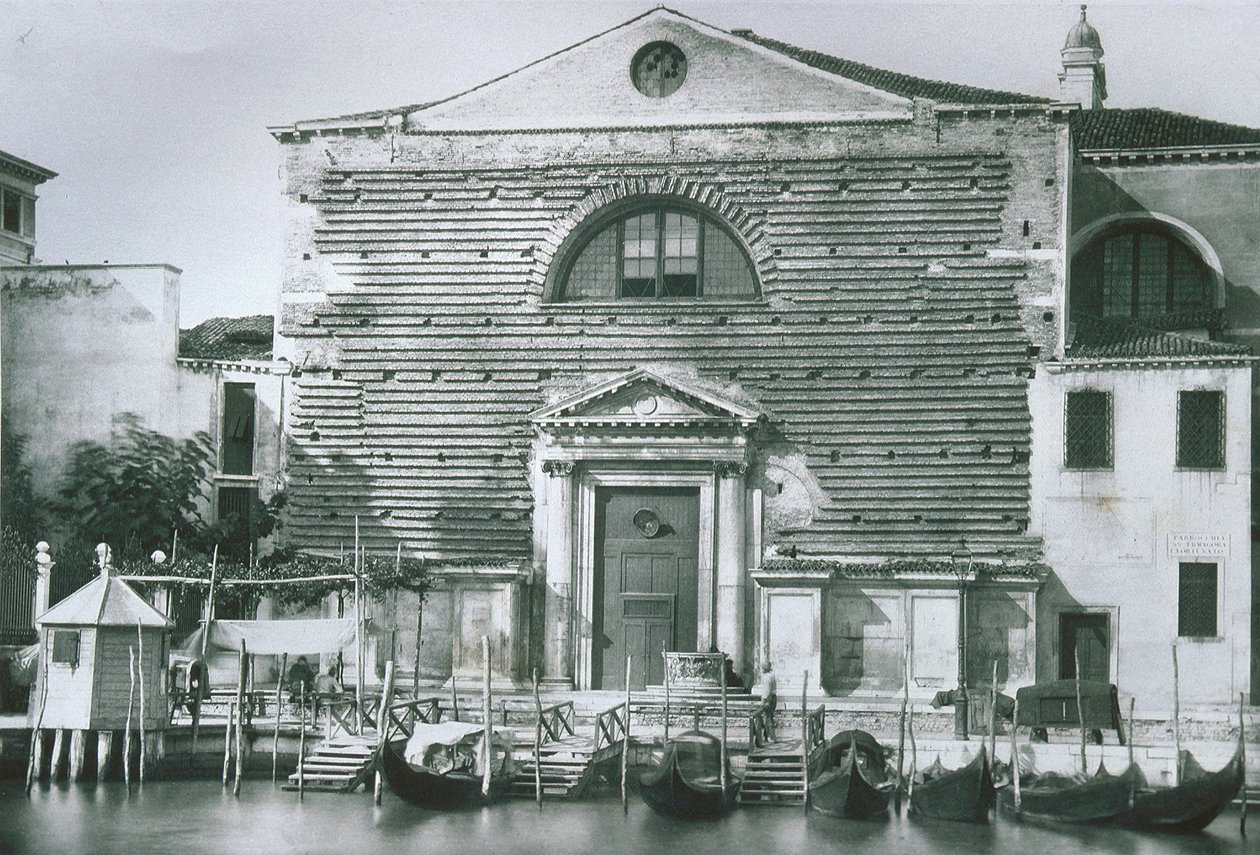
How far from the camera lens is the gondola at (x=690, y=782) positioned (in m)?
22.1

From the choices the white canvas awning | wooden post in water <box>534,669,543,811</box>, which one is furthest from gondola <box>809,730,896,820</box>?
the white canvas awning

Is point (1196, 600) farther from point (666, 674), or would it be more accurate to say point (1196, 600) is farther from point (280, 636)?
point (280, 636)

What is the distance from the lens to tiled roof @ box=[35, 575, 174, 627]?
24172 mm

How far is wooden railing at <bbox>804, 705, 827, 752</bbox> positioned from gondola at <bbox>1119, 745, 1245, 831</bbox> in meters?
4.14

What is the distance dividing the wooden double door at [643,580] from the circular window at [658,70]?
6037 millimetres

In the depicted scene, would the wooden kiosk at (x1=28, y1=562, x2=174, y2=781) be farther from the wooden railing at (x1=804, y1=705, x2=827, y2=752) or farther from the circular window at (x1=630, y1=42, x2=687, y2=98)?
the circular window at (x1=630, y1=42, x2=687, y2=98)

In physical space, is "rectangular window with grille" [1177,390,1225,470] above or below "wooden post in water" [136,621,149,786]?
above

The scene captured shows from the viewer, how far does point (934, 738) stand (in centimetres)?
2434

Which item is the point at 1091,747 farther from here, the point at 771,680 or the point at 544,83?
the point at 544,83

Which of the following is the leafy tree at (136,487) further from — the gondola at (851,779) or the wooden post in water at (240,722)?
the gondola at (851,779)

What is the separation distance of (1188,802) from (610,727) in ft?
23.9

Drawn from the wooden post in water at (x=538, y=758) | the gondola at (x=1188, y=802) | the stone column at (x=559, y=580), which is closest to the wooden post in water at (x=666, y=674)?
the stone column at (x=559, y=580)

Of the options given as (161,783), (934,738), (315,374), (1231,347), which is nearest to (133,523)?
(315,374)

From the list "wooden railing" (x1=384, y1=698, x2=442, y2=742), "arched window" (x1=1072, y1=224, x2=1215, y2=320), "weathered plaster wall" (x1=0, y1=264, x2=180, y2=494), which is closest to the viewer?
"wooden railing" (x1=384, y1=698, x2=442, y2=742)
